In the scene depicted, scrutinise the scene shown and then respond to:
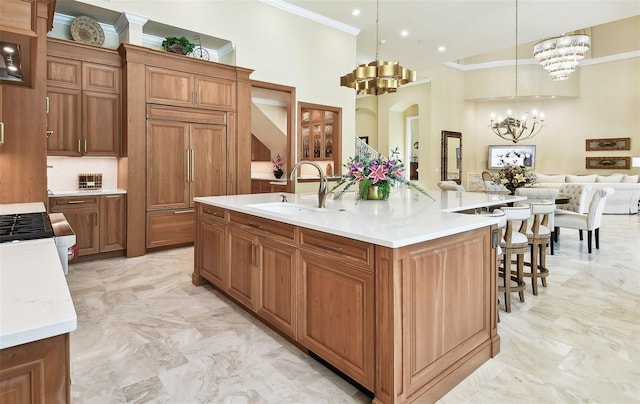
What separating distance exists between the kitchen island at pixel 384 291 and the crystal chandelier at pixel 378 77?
72.6 inches

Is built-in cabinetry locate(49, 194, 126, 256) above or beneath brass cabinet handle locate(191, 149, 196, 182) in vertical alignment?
beneath

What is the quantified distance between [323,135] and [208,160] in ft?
10.3

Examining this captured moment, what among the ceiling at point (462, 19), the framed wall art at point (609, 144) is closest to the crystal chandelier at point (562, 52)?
the ceiling at point (462, 19)

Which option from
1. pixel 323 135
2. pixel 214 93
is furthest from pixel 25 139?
pixel 323 135

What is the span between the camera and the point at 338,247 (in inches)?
74.3

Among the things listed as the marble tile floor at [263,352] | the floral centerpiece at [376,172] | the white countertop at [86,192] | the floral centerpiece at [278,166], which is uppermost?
the floral centerpiece at [278,166]

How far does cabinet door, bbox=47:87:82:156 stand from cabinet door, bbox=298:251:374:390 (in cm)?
387

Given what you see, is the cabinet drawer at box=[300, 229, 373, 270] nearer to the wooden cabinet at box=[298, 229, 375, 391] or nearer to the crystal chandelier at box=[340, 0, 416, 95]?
the wooden cabinet at box=[298, 229, 375, 391]

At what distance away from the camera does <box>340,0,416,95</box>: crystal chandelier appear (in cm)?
380

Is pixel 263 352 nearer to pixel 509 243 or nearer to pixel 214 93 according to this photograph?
pixel 509 243

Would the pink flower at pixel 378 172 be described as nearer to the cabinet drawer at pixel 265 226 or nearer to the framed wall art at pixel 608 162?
the cabinet drawer at pixel 265 226

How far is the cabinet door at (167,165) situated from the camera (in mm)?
4773

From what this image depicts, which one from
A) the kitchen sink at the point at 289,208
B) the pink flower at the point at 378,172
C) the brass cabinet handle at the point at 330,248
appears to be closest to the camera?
the brass cabinet handle at the point at 330,248

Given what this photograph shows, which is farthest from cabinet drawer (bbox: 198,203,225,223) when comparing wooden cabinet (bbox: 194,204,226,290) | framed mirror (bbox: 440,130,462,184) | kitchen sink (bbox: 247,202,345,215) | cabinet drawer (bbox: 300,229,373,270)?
framed mirror (bbox: 440,130,462,184)
